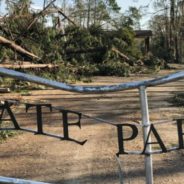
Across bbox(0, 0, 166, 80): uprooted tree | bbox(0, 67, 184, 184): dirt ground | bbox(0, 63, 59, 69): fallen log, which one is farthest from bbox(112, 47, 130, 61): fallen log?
bbox(0, 67, 184, 184): dirt ground

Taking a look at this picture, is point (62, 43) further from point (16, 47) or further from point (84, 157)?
point (84, 157)

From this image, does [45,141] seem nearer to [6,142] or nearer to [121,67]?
[6,142]

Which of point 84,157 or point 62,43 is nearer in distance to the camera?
point 84,157

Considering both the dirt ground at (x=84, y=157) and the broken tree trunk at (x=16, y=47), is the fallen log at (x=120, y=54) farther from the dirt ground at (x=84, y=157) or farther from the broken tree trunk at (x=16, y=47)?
the dirt ground at (x=84, y=157)

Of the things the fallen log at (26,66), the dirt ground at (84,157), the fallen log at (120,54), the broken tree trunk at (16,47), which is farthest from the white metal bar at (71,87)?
the fallen log at (120,54)

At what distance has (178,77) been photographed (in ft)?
8.16

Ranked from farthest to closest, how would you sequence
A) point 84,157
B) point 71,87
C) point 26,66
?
point 26,66, point 84,157, point 71,87

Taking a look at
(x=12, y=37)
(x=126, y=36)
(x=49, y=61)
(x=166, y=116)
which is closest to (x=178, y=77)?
(x=166, y=116)

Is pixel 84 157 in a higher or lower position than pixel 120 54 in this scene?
lower

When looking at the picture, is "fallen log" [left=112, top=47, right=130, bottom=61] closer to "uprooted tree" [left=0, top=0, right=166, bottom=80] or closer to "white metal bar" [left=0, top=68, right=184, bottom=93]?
"uprooted tree" [left=0, top=0, right=166, bottom=80]

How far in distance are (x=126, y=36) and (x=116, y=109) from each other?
1892 centimetres

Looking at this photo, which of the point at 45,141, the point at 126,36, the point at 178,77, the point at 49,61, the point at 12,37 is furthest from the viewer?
A: the point at 126,36

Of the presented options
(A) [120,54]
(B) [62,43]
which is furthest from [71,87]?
(A) [120,54]

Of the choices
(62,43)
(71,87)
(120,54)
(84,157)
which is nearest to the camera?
(71,87)
